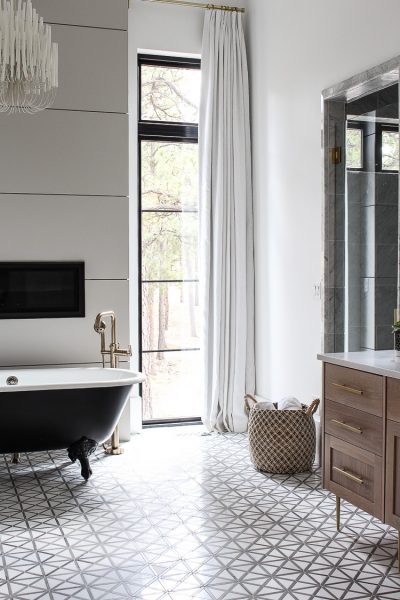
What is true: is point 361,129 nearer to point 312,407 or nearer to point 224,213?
point 224,213

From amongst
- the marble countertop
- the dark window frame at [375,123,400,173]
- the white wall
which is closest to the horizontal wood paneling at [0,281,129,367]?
the white wall

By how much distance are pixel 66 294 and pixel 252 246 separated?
1.39 meters

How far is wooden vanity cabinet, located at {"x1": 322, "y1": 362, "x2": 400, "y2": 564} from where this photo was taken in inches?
107

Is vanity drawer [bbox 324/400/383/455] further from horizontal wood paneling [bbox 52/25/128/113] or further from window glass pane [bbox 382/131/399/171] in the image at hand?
horizontal wood paneling [bbox 52/25/128/113]

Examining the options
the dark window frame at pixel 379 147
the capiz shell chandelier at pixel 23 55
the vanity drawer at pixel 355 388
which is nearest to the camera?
the vanity drawer at pixel 355 388

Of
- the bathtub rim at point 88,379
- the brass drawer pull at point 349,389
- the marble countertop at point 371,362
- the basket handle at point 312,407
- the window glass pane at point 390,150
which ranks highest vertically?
the window glass pane at point 390,150

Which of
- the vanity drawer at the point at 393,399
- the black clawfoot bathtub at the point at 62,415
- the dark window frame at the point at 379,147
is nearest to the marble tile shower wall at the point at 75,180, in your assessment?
the black clawfoot bathtub at the point at 62,415

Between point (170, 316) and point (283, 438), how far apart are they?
63.7 inches

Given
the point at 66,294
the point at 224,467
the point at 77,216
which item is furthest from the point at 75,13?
the point at 224,467

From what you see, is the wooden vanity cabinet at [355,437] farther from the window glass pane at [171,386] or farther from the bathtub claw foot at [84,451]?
the window glass pane at [171,386]

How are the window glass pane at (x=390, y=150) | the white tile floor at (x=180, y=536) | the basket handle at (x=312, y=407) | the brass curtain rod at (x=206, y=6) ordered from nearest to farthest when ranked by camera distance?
1. the white tile floor at (x=180, y=536)
2. the window glass pane at (x=390, y=150)
3. the basket handle at (x=312, y=407)
4. the brass curtain rod at (x=206, y=6)

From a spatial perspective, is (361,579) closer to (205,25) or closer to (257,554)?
(257,554)

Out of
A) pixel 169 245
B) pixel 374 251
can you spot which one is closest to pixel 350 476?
pixel 374 251

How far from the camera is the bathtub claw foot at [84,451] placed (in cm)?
396
